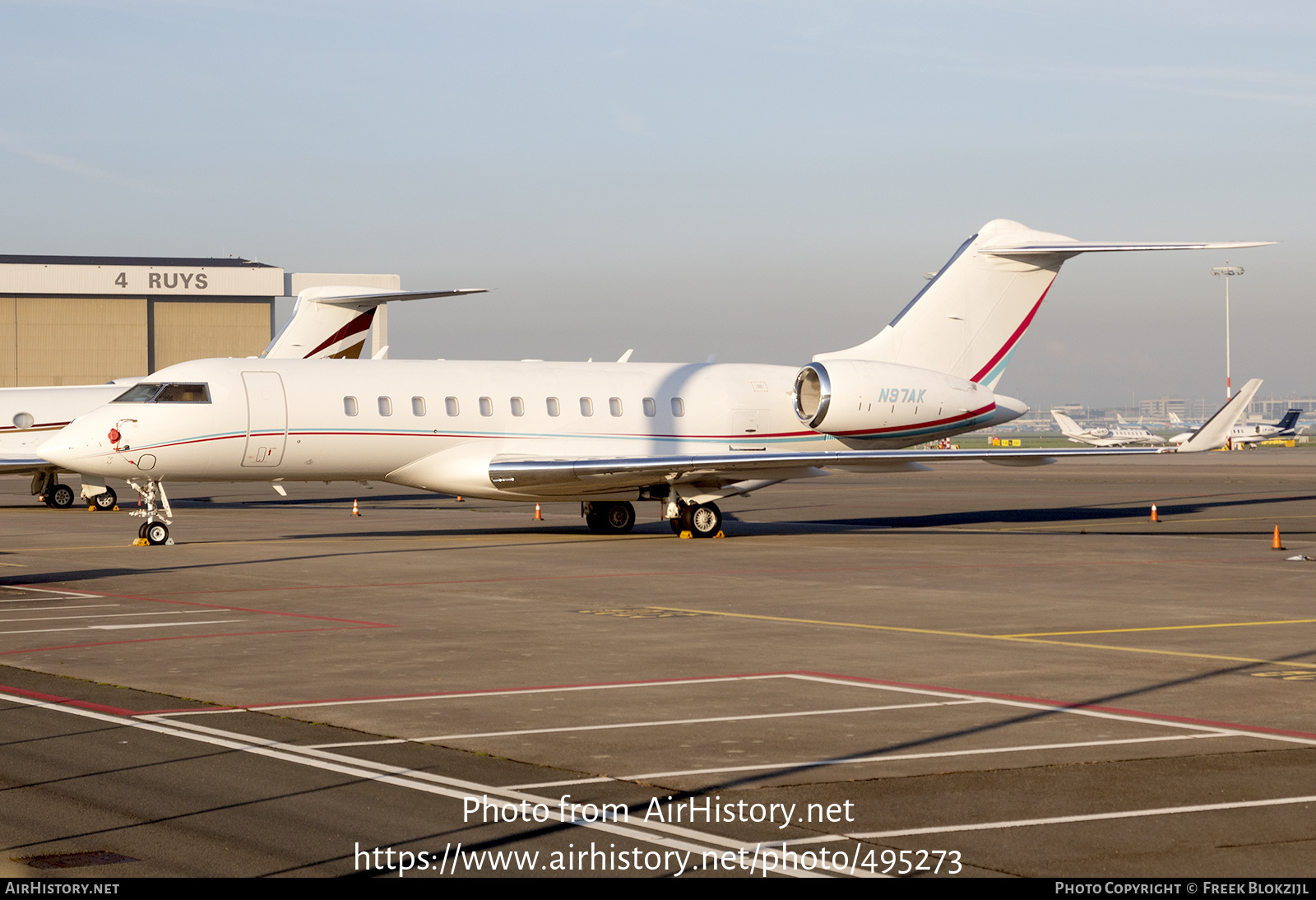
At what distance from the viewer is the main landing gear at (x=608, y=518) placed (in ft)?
97.9

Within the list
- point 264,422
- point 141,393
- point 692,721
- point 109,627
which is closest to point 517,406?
point 264,422

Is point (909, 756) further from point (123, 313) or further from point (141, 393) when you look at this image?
point (123, 313)

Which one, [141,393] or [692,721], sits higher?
[141,393]

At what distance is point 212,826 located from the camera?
23.5 ft

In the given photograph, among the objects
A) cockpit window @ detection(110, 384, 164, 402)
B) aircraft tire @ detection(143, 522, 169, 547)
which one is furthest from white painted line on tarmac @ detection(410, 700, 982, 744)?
A: aircraft tire @ detection(143, 522, 169, 547)

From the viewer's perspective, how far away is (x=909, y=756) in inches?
346

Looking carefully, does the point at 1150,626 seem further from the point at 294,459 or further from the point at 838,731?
the point at 294,459

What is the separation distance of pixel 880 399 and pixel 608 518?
21.0ft

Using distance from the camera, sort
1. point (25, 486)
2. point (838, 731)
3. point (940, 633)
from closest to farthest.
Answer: point (838, 731) → point (940, 633) → point (25, 486)

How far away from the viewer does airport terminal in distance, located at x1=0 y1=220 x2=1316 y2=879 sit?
710 centimetres

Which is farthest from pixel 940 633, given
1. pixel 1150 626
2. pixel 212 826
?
pixel 212 826

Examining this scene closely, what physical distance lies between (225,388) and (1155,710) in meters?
19.5

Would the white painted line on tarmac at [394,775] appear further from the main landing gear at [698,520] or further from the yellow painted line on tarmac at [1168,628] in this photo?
the main landing gear at [698,520]

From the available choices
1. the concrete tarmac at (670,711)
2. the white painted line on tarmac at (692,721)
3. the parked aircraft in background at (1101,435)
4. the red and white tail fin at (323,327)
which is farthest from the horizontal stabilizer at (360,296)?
the parked aircraft in background at (1101,435)
